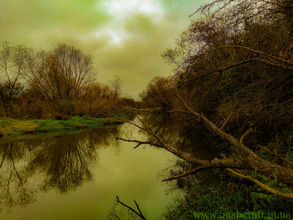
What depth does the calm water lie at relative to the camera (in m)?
3.49

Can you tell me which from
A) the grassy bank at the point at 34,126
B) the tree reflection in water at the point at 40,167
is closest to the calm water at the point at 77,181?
the tree reflection in water at the point at 40,167

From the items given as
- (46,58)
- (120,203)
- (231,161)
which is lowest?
(120,203)

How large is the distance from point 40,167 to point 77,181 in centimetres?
220

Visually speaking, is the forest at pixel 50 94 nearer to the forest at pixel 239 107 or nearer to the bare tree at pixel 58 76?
the bare tree at pixel 58 76

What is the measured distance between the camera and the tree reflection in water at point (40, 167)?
4301 mm

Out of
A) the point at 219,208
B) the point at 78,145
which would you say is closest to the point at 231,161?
the point at 219,208

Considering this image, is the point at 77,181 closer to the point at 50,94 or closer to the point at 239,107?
the point at 239,107

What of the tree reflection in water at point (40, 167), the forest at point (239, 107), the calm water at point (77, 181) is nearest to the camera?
the forest at point (239, 107)

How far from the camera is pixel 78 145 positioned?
8.93 metres

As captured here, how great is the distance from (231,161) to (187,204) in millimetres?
1347

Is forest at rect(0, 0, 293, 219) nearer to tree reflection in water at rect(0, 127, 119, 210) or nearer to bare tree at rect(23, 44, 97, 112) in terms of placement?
tree reflection in water at rect(0, 127, 119, 210)

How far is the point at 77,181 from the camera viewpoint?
490cm

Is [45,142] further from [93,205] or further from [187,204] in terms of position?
[187,204]

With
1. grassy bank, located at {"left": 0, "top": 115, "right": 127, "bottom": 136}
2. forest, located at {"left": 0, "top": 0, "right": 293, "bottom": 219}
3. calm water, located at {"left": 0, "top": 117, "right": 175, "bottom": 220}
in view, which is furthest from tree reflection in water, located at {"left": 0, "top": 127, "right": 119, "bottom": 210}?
grassy bank, located at {"left": 0, "top": 115, "right": 127, "bottom": 136}
